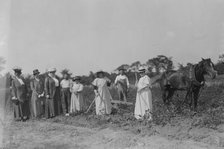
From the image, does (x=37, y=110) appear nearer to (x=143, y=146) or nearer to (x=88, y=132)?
(x=88, y=132)

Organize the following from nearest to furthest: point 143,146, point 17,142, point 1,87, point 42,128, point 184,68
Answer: point 143,146, point 17,142, point 42,128, point 184,68, point 1,87

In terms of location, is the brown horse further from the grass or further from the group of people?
the group of people

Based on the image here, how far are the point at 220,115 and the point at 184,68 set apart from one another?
2468mm

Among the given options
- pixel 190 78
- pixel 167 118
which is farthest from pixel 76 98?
pixel 190 78

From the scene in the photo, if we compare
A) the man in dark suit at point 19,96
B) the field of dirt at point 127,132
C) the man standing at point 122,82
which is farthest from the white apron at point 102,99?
the man in dark suit at point 19,96

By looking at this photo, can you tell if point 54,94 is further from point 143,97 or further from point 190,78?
point 190,78

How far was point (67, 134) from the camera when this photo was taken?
7672 mm

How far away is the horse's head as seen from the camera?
8727 millimetres

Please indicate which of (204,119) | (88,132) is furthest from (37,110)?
(204,119)

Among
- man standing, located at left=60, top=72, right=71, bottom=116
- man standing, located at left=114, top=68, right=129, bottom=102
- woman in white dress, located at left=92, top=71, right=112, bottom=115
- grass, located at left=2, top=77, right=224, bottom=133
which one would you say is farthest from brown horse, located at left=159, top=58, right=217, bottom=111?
man standing, located at left=60, top=72, right=71, bottom=116

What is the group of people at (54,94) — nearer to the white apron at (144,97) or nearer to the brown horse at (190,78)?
the brown horse at (190,78)

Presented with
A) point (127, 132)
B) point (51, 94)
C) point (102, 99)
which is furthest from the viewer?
point (51, 94)

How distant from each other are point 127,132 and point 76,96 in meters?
4.44

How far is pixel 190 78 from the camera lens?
30.4 ft
